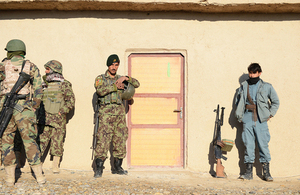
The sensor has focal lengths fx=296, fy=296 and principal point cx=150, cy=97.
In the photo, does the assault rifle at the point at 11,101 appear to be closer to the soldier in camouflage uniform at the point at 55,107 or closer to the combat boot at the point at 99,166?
the soldier in camouflage uniform at the point at 55,107

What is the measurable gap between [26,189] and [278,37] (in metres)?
4.81

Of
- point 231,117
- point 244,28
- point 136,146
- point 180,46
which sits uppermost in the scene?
point 244,28

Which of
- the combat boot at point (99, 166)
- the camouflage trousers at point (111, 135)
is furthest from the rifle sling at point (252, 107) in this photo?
the combat boot at point (99, 166)

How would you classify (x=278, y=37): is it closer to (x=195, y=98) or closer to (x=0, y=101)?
(x=195, y=98)

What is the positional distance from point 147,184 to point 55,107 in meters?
2.00

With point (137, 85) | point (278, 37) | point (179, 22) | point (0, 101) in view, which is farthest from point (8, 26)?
point (278, 37)

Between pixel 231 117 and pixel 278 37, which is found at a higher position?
pixel 278 37

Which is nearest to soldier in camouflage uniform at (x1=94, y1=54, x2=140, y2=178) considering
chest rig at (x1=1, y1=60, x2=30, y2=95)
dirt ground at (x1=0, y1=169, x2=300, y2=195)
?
dirt ground at (x1=0, y1=169, x2=300, y2=195)

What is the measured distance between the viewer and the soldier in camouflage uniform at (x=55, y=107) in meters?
4.95

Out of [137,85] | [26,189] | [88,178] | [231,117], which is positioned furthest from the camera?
[231,117]

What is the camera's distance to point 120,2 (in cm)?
503

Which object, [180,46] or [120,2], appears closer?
[120,2]

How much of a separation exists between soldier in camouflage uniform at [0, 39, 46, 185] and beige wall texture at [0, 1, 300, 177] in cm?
134

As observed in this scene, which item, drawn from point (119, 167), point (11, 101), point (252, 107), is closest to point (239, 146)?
point (252, 107)
